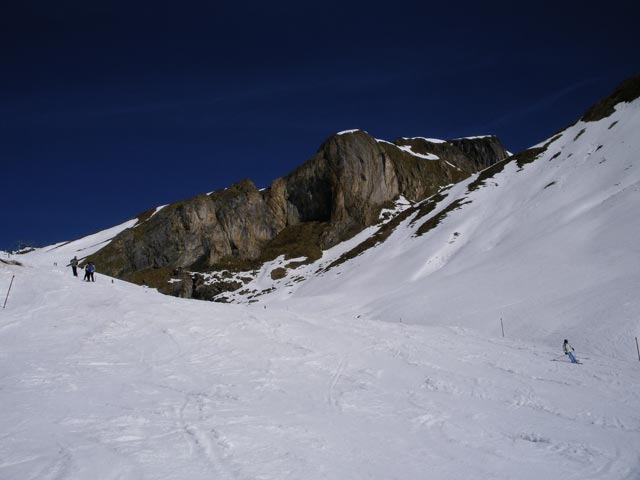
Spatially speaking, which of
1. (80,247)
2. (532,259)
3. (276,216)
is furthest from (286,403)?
(80,247)

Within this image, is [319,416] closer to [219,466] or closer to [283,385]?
[283,385]

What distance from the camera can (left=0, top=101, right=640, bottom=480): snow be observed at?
6.54 m

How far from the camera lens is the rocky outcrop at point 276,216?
87.8m

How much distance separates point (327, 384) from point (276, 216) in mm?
92824

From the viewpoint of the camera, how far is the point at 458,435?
25.7 feet

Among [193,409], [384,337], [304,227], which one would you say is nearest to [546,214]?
[384,337]

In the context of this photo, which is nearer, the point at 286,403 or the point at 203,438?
the point at 203,438

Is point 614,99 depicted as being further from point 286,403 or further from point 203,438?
point 203,438

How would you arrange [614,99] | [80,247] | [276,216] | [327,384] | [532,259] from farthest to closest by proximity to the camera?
[276,216]
[80,247]
[614,99]
[532,259]
[327,384]

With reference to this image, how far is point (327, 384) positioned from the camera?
1084 cm

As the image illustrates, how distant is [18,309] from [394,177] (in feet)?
316

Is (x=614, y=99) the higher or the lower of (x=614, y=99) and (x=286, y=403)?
the higher

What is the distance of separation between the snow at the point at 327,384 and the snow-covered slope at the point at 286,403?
0.15ft

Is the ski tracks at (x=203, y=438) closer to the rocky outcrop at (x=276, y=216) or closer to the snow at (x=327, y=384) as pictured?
the snow at (x=327, y=384)
